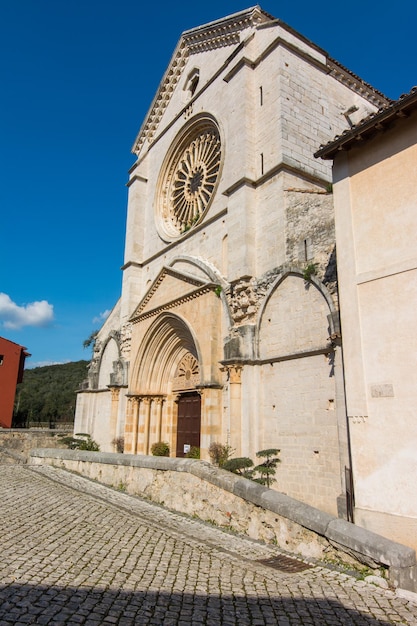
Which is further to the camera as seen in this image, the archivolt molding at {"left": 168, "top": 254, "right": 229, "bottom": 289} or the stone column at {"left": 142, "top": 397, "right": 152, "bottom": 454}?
the stone column at {"left": 142, "top": 397, "right": 152, "bottom": 454}

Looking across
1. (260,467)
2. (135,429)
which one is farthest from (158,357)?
(260,467)

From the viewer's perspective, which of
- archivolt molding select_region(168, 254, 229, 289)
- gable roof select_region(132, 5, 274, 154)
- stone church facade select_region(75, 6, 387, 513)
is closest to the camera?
stone church facade select_region(75, 6, 387, 513)

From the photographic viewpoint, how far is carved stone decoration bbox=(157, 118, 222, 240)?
16078mm

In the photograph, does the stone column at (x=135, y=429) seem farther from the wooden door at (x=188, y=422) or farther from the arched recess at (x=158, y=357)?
the wooden door at (x=188, y=422)

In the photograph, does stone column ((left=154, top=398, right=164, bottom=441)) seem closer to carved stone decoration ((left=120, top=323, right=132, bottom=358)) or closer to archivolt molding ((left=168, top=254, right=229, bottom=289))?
carved stone decoration ((left=120, top=323, right=132, bottom=358))

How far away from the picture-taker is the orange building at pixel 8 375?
28.6 meters

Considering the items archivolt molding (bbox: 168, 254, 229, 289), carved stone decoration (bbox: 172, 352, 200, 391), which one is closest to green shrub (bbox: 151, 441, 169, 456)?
carved stone decoration (bbox: 172, 352, 200, 391)

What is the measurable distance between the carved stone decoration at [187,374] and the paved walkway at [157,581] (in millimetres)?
7330

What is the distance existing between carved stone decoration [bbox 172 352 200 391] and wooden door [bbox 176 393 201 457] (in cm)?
36

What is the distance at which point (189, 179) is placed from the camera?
17.6 m

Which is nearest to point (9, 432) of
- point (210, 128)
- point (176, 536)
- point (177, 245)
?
point (177, 245)

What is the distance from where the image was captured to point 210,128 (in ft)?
55.0

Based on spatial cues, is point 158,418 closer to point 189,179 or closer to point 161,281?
point 161,281

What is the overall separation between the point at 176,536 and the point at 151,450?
9.03 m
